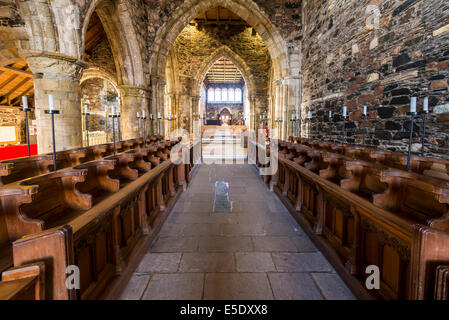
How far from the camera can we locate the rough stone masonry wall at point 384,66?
342cm

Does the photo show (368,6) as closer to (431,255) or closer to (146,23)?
(431,255)

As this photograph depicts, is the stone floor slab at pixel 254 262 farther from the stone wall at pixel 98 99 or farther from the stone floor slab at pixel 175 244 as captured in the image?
the stone wall at pixel 98 99

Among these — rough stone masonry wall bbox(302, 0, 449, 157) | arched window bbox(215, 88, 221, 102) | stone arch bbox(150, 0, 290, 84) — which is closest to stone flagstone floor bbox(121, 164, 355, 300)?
rough stone masonry wall bbox(302, 0, 449, 157)

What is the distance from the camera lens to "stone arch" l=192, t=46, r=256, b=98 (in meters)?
14.1

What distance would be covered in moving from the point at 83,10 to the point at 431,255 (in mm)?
6183

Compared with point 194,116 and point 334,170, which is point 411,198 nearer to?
point 334,170

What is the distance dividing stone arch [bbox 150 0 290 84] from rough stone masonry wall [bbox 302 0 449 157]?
5.76ft

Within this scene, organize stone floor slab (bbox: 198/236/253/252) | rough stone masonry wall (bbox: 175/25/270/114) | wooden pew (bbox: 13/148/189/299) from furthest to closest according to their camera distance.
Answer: rough stone masonry wall (bbox: 175/25/270/114) < stone floor slab (bbox: 198/236/253/252) < wooden pew (bbox: 13/148/189/299)

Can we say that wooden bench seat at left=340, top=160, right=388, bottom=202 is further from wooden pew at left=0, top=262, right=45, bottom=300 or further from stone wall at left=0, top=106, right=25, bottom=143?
stone wall at left=0, top=106, right=25, bottom=143

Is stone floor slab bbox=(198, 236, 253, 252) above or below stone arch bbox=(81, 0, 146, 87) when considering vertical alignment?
below

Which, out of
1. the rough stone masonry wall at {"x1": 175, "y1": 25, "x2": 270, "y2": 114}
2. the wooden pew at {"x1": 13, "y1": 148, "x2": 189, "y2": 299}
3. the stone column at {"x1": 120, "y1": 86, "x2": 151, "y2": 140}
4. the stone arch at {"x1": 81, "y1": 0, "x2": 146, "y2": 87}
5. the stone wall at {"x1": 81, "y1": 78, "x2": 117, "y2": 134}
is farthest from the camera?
the stone wall at {"x1": 81, "y1": 78, "x2": 117, "y2": 134}

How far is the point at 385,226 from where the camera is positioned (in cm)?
144

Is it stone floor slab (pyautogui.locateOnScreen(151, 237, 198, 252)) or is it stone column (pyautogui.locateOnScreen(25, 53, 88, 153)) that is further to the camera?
stone column (pyautogui.locateOnScreen(25, 53, 88, 153))
